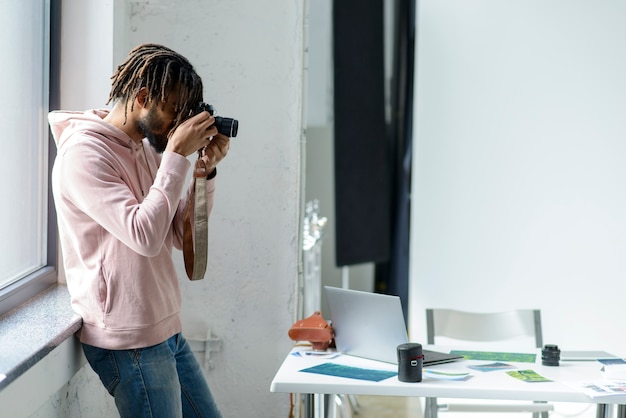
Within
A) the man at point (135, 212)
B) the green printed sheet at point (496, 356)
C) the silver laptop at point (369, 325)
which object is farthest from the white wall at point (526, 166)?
the man at point (135, 212)

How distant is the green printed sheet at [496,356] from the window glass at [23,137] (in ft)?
4.89

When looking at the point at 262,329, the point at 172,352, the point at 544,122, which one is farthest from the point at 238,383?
the point at 544,122

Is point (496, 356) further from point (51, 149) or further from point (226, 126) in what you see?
point (51, 149)

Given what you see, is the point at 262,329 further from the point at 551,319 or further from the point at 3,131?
the point at 551,319

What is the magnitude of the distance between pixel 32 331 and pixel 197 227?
523 millimetres

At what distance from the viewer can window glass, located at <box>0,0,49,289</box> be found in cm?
238

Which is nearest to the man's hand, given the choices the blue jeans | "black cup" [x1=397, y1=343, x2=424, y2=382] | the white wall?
the blue jeans

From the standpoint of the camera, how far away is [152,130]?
199cm

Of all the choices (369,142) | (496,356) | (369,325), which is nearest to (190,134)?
(369,325)

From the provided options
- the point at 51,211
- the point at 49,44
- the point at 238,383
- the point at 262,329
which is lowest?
the point at 238,383

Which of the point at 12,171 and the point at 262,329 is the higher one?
the point at 12,171

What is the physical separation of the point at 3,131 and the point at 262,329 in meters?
1.32

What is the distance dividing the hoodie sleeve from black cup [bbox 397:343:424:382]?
79 centimetres

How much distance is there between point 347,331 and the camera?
2.45 m
